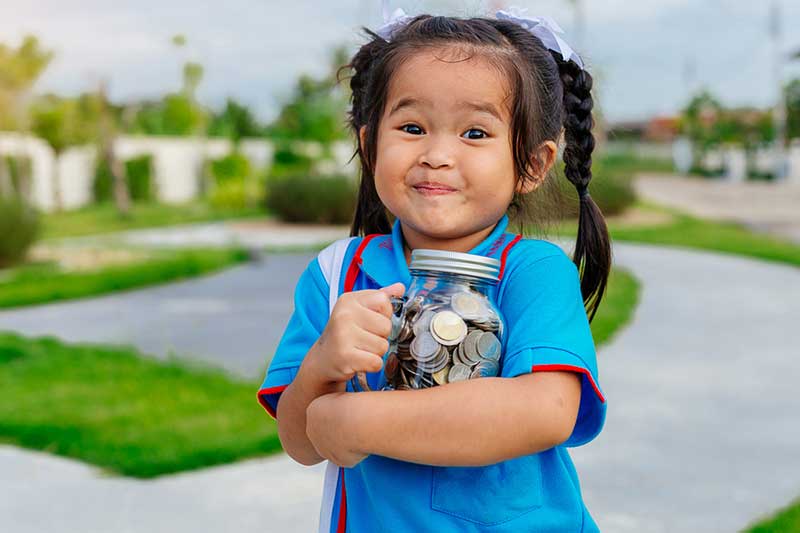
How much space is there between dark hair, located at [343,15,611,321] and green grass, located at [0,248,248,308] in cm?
682

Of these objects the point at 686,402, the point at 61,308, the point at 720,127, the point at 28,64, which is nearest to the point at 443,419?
the point at 686,402

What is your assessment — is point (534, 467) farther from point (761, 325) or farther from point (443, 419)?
point (761, 325)

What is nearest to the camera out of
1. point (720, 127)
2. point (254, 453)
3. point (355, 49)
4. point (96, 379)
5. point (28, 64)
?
point (355, 49)

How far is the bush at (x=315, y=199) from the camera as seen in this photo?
16.4 m

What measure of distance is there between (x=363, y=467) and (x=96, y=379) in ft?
12.8

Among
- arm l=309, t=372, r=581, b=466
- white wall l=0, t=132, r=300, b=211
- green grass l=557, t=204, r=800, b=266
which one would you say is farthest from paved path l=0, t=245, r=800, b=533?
white wall l=0, t=132, r=300, b=211

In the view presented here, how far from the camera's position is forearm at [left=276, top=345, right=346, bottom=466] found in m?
1.22

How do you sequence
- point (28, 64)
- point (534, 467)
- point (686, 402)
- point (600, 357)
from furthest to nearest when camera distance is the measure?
point (28, 64), point (600, 357), point (686, 402), point (534, 467)

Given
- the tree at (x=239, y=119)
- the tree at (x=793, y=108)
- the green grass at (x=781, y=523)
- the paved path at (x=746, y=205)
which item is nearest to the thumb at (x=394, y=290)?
the green grass at (x=781, y=523)

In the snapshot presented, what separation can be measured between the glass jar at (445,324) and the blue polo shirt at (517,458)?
7cm

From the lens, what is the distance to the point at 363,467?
1327 millimetres

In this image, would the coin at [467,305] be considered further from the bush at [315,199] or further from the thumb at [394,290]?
the bush at [315,199]

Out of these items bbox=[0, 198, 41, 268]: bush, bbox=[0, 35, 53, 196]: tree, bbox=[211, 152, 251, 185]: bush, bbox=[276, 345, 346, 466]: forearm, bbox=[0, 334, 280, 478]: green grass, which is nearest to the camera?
bbox=[276, 345, 346, 466]: forearm

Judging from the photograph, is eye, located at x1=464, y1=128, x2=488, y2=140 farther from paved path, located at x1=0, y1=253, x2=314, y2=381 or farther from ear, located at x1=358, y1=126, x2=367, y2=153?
paved path, located at x1=0, y1=253, x2=314, y2=381
